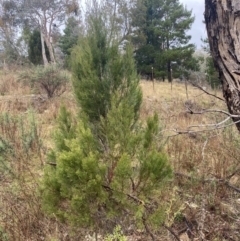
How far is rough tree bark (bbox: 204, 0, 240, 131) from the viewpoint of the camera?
162cm

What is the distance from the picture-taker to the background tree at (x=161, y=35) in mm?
18484

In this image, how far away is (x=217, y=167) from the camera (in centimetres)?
278

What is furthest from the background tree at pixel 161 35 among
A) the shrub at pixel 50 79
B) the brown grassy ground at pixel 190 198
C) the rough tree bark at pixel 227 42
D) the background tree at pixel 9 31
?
the rough tree bark at pixel 227 42

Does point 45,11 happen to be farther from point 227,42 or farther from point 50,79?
point 227,42

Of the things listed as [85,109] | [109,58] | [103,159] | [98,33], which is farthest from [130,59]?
[103,159]

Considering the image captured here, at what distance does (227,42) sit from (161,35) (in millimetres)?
17831

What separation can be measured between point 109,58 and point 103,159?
2.97 ft

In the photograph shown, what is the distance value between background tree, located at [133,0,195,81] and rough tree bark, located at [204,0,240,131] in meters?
17.0

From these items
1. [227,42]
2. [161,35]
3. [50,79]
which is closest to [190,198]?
[227,42]

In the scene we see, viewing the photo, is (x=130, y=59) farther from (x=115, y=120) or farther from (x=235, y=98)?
(x=235, y=98)

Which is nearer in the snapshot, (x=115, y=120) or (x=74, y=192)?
(x=74, y=192)

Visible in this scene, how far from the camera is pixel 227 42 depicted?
1.66 meters

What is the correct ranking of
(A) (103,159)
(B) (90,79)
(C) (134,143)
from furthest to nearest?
1. (B) (90,79)
2. (A) (103,159)
3. (C) (134,143)

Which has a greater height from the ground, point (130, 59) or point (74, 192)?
point (130, 59)
